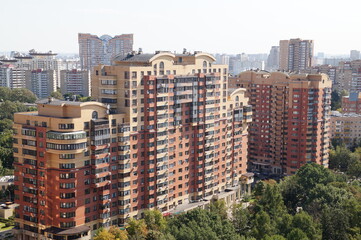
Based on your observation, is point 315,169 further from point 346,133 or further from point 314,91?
point 346,133

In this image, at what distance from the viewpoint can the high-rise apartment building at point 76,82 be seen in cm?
13791

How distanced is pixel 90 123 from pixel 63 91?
101 m

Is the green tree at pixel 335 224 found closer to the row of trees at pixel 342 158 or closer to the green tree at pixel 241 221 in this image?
the green tree at pixel 241 221

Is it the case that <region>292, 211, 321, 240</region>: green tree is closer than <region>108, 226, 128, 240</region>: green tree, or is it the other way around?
<region>108, 226, 128, 240</region>: green tree

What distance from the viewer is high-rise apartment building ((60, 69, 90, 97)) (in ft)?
452

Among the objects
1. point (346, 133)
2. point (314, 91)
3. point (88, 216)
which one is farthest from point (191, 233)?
point (346, 133)

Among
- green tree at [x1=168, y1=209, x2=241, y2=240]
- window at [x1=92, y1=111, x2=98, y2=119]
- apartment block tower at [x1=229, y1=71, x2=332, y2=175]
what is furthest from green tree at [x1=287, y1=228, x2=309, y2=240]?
apartment block tower at [x1=229, y1=71, x2=332, y2=175]

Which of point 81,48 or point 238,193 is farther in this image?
point 81,48

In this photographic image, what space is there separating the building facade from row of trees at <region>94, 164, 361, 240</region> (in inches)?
1464

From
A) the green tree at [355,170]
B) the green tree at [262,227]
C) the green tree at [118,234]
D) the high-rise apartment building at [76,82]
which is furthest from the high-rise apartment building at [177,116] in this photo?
the high-rise apartment building at [76,82]

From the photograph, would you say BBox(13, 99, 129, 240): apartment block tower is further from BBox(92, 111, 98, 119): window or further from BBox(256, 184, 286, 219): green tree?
BBox(256, 184, 286, 219): green tree

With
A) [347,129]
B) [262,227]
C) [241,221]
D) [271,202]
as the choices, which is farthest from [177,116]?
[347,129]

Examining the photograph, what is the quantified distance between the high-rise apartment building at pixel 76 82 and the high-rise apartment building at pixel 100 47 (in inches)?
1356

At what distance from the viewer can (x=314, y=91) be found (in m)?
69.3
